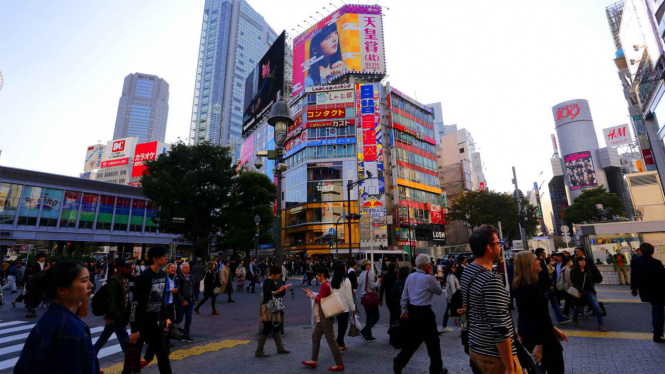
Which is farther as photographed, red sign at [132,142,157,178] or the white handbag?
red sign at [132,142,157,178]

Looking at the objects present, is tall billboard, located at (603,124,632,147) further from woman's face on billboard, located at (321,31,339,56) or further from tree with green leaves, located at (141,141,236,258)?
tree with green leaves, located at (141,141,236,258)

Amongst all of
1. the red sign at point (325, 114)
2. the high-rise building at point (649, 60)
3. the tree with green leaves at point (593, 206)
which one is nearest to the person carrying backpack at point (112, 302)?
the high-rise building at point (649, 60)

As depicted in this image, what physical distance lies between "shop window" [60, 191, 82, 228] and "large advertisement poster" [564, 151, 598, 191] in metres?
96.9

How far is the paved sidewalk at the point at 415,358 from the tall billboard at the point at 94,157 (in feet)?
361

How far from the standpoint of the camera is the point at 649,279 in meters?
5.86

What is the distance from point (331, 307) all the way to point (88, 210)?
51633 millimetres

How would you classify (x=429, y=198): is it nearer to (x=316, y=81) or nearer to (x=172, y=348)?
(x=316, y=81)

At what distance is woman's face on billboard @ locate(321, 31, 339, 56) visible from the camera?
51.5m

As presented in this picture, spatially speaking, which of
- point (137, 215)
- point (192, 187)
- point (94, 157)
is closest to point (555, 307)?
point (192, 187)

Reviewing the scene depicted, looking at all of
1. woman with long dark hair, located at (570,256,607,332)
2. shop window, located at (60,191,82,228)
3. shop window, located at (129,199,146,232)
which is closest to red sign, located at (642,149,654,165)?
woman with long dark hair, located at (570,256,607,332)

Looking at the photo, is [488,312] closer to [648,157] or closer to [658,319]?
[658,319]

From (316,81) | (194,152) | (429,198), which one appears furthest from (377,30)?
(194,152)

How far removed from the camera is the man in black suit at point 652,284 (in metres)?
5.68

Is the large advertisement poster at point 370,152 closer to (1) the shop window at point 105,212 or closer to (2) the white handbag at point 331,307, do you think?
(1) the shop window at point 105,212
